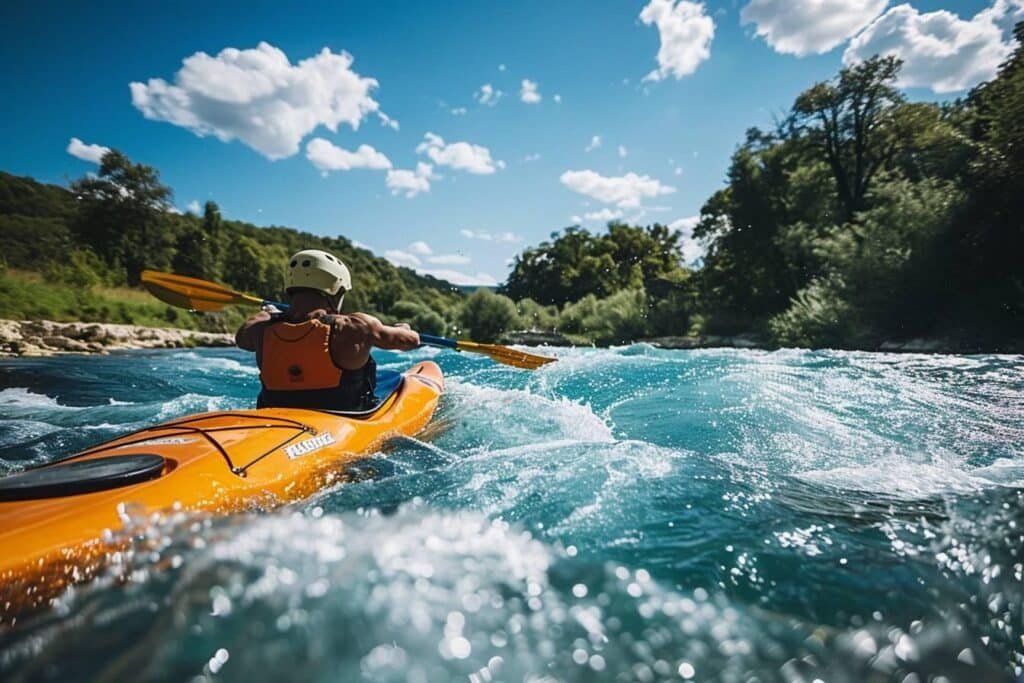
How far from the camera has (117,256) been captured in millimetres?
26109

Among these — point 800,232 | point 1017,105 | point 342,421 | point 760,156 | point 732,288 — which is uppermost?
point 760,156

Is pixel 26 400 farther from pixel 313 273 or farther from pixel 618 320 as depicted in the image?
pixel 618 320

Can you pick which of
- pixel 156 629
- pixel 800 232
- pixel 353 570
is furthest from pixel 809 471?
pixel 800 232

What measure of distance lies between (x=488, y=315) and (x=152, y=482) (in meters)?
21.5

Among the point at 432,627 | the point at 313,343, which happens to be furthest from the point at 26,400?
the point at 432,627

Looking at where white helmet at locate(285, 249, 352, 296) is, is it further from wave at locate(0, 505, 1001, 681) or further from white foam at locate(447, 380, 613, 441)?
wave at locate(0, 505, 1001, 681)

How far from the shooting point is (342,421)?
8.66ft

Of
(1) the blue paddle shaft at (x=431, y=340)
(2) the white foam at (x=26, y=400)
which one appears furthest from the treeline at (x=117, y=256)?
(1) the blue paddle shaft at (x=431, y=340)

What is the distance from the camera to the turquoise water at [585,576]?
1003 millimetres

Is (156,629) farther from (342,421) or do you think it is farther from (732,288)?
(732,288)

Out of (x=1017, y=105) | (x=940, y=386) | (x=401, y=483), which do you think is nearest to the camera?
(x=401, y=483)

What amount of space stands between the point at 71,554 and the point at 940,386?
6.77m

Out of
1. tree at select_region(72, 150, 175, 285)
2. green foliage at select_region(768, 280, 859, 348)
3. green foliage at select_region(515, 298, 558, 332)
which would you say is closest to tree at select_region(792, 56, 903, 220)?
green foliage at select_region(768, 280, 859, 348)

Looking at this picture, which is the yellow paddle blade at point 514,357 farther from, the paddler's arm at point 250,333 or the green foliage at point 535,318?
the green foliage at point 535,318
